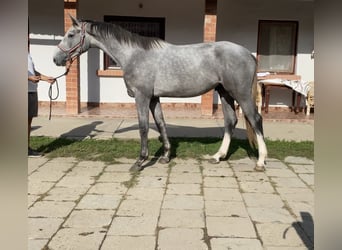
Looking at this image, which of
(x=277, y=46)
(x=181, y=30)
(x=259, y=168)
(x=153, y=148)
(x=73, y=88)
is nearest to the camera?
(x=259, y=168)

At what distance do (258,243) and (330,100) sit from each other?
7.93 ft

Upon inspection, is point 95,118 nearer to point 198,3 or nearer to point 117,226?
point 198,3

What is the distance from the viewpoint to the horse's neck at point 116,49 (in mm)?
4973

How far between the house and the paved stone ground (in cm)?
468

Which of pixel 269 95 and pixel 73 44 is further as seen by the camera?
pixel 269 95

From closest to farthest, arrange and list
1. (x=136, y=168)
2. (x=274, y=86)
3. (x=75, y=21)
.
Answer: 1. (x=75, y=21)
2. (x=136, y=168)
3. (x=274, y=86)

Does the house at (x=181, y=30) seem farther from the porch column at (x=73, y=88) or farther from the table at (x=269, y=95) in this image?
the porch column at (x=73, y=88)

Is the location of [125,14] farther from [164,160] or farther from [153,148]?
Answer: [164,160]

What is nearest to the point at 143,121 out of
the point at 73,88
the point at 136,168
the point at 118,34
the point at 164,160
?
the point at 136,168

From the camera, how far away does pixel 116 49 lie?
16.4 ft

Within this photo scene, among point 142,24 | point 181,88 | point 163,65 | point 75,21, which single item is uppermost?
point 142,24

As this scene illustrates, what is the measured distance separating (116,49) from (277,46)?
623 centimetres

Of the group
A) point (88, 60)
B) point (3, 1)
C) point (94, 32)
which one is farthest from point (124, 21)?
point (3, 1)

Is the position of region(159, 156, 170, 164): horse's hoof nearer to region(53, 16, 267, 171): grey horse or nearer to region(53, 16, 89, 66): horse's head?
region(53, 16, 267, 171): grey horse
